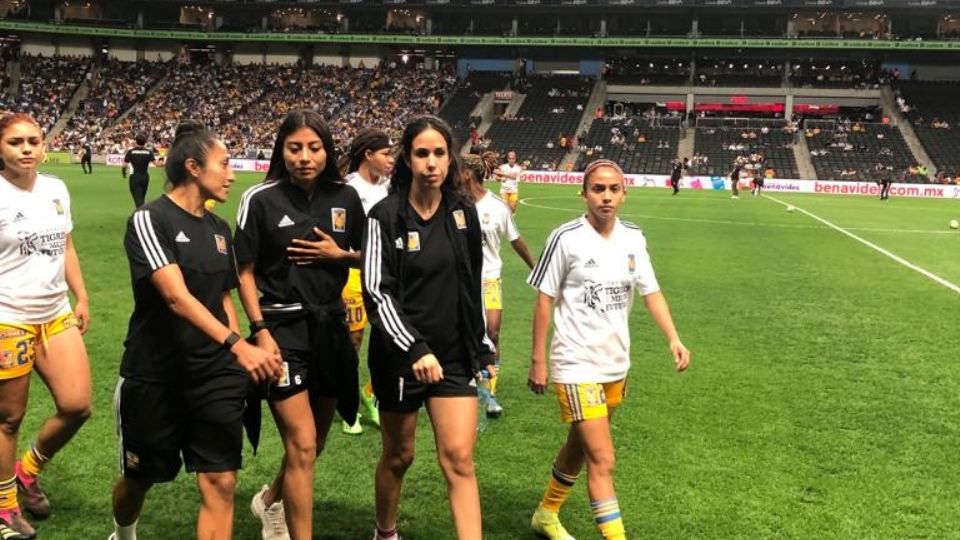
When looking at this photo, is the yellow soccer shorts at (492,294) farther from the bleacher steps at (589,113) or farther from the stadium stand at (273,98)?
the stadium stand at (273,98)

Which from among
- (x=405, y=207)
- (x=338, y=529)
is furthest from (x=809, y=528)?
(x=405, y=207)

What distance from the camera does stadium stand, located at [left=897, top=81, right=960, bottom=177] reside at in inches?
1940

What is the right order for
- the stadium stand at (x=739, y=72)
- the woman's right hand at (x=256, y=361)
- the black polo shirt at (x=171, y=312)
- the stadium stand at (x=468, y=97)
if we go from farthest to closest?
the stadium stand at (x=739, y=72), the stadium stand at (x=468, y=97), the black polo shirt at (x=171, y=312), the woman's right hand at (x=256, y=361)

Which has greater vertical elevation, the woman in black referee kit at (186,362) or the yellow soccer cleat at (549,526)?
the woman in black referee kit at (186,362)

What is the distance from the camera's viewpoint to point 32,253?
14.3ft

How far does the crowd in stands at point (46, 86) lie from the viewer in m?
60.9

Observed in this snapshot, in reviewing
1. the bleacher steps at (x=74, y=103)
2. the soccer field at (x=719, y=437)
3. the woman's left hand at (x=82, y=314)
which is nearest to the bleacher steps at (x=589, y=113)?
the bleacher steps at (x=74, y=103)

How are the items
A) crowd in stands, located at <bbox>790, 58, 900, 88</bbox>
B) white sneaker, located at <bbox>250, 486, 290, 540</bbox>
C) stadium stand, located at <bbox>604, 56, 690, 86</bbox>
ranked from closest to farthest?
1. white sneaker, located at <bbox>250, 486, 290, 540</bbox>
2. crowd in stands, located at <bbox>790, 58, 900, 88</bbox>
3. stadium stand, located at <bbox>604, 56, 690, 86</bbox>

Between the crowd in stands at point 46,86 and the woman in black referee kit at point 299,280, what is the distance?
6353cm

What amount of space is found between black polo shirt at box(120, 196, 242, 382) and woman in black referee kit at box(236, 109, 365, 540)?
0.27m

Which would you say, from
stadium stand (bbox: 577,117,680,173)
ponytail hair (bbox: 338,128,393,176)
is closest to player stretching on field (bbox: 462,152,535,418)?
ponytail hair (bbox: 338,128,393,176)

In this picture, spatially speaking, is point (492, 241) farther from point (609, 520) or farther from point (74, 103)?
point (74, 103)

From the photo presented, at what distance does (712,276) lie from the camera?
14406 millimetres

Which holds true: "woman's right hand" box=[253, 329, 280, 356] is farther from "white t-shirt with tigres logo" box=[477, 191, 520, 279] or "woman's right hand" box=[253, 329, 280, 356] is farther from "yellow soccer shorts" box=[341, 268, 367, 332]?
"white t-shirt with tigres logo" box=[477, 191, 520, 279]
